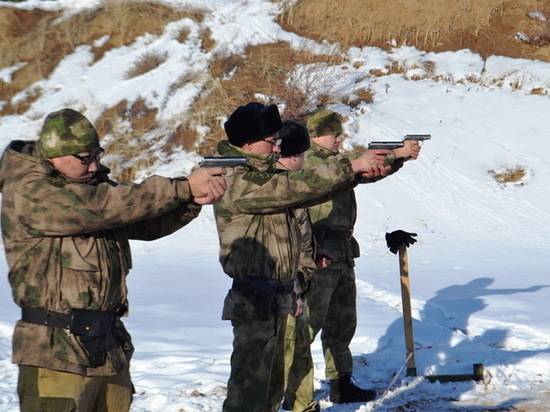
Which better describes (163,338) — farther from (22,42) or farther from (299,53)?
(22,42)

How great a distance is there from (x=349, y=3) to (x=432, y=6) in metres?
1.83

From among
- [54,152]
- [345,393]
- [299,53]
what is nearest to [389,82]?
[299,53]

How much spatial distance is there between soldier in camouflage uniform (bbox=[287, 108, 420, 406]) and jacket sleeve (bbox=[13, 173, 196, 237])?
9.52 ft

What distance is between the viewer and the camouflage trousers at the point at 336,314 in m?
6.13

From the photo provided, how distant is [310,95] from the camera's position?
15.4 metres

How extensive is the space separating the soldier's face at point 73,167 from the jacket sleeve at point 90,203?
0.11m

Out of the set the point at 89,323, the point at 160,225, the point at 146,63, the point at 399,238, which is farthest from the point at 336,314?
the point at 146,63

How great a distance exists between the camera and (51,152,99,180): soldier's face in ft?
11.2

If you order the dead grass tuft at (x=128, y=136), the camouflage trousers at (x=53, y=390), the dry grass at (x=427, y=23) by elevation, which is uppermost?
the dry grass at (x=427, y=23)

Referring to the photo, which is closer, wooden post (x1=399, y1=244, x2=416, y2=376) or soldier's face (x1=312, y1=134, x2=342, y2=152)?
soldier's face (x1=312, y1=134, x2=342, y2=152)

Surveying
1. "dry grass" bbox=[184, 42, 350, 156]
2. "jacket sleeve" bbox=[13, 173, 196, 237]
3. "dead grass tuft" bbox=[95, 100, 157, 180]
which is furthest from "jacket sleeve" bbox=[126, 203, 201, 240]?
"dry grass" bbox=[184, 42, 350, 156]

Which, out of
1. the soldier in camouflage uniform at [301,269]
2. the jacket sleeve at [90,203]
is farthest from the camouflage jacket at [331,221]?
the jacket sleeve at [90,203]

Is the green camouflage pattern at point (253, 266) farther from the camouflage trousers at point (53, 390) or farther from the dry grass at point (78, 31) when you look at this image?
the dry grass at point (78, 31)

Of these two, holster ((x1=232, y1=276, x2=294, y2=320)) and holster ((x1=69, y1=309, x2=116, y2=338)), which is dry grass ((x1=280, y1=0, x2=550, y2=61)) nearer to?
holster ((x1=232, y1=276, x2=294, y2=320))
